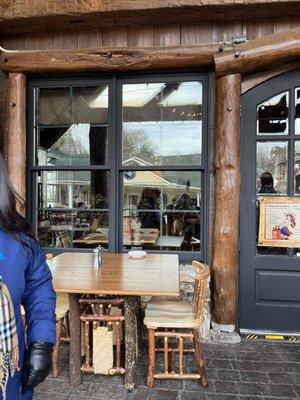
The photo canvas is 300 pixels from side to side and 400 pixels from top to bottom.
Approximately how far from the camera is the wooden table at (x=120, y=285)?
7.84 feet

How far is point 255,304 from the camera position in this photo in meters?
3.58

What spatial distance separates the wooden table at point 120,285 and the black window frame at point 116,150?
726 mm

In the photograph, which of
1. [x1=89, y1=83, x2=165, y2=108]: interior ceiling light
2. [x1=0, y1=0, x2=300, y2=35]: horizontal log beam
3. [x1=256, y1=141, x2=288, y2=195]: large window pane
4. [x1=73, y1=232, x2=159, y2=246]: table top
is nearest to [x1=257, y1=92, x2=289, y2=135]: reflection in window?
[x1=256, y1=141, x2=288, y2=195]: large window pane

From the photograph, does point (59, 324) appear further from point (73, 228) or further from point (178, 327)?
point (73, 228)

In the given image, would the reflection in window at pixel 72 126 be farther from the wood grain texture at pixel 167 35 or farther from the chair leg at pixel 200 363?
the chair leg at pixel 200 363

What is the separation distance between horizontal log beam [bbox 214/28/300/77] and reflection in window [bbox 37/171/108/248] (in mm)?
1701

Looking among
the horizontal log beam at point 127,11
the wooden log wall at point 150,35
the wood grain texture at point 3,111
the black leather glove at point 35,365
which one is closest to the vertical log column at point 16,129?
the wood grain texture at point 3,111

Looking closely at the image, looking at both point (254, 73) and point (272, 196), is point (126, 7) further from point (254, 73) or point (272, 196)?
point (272, 196)

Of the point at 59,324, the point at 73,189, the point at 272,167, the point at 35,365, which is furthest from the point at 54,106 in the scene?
the point at 35,365

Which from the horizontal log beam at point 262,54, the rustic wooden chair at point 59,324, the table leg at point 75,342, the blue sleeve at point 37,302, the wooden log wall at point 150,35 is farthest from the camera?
the wooden log wall at point 150,35

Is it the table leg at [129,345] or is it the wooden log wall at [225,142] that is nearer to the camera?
the table leg at [129,345]

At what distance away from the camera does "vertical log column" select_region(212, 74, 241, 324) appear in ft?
10.9

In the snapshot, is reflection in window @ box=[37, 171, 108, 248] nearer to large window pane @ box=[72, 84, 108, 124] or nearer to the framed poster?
large window pane @ box=[72, 84, 108, 124]

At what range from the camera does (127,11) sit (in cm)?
334
